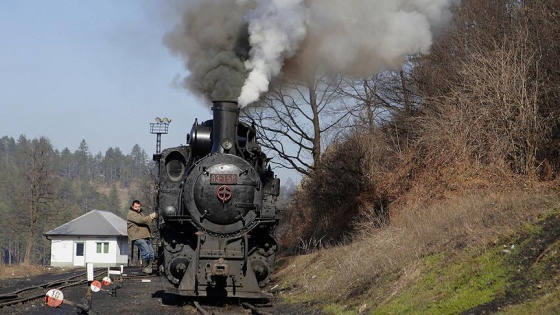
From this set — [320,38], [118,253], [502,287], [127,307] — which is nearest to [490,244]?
[502,287]

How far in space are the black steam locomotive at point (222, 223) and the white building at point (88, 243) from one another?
190 ft

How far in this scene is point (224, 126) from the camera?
560 inches

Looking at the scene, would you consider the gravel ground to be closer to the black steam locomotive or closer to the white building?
the black steam locomotive

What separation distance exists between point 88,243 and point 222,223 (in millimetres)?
61354

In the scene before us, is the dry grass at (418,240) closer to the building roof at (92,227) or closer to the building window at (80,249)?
the building roof at (92,227)

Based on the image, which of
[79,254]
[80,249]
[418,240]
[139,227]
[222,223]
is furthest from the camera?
[80,249]

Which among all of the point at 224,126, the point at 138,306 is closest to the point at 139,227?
the point at 138,306

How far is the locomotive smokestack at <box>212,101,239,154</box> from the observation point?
1416 cm

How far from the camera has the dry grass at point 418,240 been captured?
11477 mm


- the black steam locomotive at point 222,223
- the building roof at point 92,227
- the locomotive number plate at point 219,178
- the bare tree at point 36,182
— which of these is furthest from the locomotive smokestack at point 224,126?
the building roof at point 92,227

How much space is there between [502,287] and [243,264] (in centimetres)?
554

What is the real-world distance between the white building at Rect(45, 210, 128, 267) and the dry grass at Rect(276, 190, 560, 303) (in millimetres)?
56251

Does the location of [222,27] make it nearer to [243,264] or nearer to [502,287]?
[243,264]

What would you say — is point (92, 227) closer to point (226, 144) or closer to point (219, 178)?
point (226, 144)
